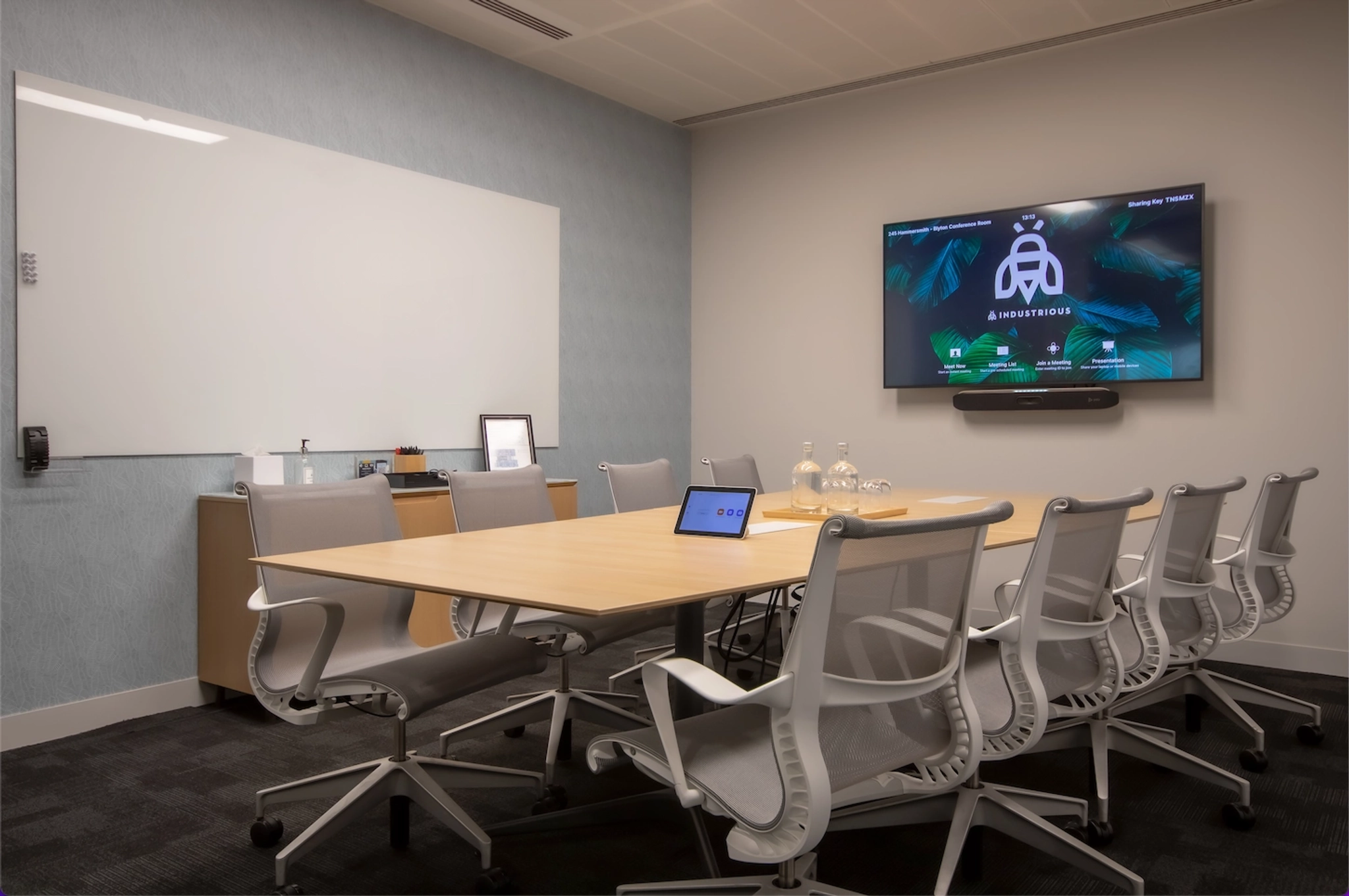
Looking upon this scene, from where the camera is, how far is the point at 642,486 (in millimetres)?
4289

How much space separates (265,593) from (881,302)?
4395 millimetres

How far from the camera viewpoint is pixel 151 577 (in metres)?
3.93

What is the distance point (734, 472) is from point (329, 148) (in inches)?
97.6

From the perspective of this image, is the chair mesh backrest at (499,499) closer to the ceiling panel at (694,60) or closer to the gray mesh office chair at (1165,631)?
the gray mesh office chair at (1165,631)

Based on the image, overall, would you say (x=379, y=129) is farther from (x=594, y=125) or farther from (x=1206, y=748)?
(x=1206, y=748)

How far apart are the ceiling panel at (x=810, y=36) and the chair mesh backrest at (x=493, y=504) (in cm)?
265

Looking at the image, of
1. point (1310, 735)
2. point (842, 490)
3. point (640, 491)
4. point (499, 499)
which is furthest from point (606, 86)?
point (1310, 735)

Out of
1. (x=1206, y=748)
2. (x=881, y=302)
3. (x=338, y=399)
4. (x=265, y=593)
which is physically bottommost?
(x=1206, y=748)

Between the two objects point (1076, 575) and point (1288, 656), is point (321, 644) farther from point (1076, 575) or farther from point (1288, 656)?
point (1288, 656)

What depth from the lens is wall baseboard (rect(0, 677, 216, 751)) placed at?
352 cm

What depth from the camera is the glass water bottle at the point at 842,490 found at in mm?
3490

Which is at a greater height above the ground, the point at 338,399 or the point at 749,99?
the point at 749,99

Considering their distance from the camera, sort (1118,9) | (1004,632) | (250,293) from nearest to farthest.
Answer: (1004,632) < (250,293) < (1118,9)

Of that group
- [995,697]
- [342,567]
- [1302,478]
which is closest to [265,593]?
[342,567]
